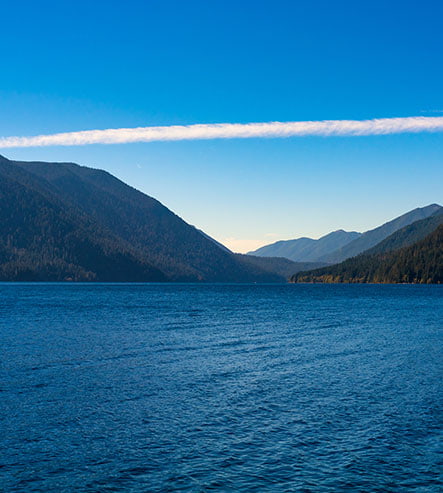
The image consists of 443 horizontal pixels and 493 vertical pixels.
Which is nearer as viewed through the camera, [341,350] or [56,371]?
[56,371]

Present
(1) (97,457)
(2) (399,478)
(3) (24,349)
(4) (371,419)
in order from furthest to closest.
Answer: (3) (24,349) < (4) (371,419) < (1) (97,457) < (2) (399,478)

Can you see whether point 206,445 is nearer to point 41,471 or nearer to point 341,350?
point 41,471

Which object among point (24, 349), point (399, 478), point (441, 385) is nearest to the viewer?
point (399, 478)

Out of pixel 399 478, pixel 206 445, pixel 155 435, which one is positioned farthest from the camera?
pixel 155 435

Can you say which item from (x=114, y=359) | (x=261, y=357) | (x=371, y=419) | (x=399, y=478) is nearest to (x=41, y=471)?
Result: (x=399, y=478)

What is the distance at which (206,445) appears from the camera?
24.3m

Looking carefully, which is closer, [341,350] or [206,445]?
[206,445]

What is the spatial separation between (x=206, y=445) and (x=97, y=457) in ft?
16.4

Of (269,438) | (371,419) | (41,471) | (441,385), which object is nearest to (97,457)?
(41,471)

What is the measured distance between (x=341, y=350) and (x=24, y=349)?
116 feet

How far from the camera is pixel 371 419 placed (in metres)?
29.3

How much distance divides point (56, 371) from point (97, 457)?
2165 centimetres

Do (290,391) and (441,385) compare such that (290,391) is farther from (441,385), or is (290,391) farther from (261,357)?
(261,357)

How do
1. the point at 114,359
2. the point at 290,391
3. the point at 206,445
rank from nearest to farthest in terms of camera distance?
1. the point at 206,445
2. the point at 290,391
3. the point at 114,359
